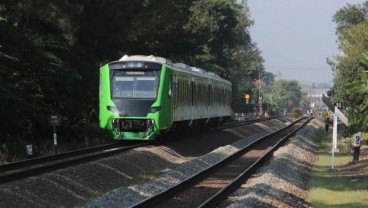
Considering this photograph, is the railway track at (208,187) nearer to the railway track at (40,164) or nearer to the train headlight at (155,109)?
the train headlight at (155,109)

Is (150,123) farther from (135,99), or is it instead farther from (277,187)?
(277,187)

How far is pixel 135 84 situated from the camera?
2311cm

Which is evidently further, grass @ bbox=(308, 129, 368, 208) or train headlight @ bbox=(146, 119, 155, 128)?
train headlight @ bbox=(146, 119, 155, 128)

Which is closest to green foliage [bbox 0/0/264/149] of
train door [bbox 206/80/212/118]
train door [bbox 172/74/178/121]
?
train door [bbox 172/74/178/121]

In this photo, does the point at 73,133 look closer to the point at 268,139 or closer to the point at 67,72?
the point at 67,72

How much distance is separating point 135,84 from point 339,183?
9.57 meters

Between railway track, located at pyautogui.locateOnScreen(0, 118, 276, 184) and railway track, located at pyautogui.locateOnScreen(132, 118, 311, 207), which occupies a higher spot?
railway track, located at pyautogui.locateOnScreen(0, 118, 276, 184)

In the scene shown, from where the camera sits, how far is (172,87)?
23.8 m

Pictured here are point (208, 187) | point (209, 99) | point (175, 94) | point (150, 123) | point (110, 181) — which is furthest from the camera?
point (209, 99)

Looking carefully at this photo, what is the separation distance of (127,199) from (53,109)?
12605 millimetres

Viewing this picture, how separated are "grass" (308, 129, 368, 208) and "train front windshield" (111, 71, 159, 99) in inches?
262

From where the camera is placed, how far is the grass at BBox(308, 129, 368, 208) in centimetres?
1288

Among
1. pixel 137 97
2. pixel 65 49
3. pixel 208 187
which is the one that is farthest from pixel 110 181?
pixel 65 49

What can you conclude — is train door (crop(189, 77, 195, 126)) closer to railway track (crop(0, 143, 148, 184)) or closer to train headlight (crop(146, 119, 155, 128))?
train headlight (crop(146, 119, 155, 128))
